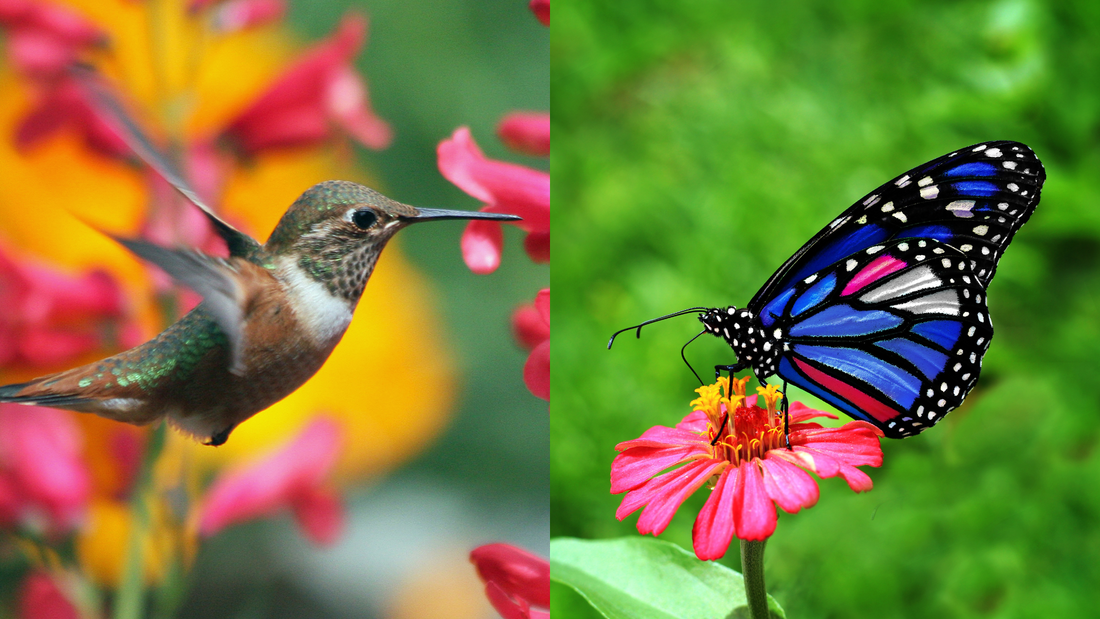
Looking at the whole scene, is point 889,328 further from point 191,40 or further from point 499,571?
point 191,40

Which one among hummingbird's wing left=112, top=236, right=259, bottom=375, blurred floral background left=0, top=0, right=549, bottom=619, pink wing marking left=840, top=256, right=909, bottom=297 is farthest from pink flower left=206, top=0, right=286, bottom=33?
pink wing marking left=840, top=256, right=909, bottom=297

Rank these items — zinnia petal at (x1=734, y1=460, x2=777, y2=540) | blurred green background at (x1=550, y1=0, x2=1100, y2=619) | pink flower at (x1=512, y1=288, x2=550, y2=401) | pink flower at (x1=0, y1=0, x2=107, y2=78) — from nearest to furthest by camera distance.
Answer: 1. zinnia petal at (x1=734, y1=460, x2=777, y2=540)
2. pink flower at (x1=512, y1=288, x2=550, y2=401)
3. pink flower at (x1=0, y1=0, x2=107, y2=78)
4. blurred green background at (x1=550, y1=0, x2=1100, y2=619)

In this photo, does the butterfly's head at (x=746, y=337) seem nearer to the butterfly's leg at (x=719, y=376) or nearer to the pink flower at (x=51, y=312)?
the butterfly's leg at (x=719, y=376)

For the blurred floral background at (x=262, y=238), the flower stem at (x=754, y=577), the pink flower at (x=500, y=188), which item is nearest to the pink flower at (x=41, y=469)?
the blurred floral background at (x=262, y=238)

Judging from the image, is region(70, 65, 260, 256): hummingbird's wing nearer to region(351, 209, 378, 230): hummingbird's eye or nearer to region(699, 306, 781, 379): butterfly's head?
region(351, 209, 378, 230): hummingbird's eye

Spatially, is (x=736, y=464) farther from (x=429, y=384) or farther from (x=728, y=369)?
(x=429, y=384)

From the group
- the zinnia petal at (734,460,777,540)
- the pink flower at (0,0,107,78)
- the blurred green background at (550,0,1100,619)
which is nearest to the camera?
the zinnia petal at (734,460,777,540)

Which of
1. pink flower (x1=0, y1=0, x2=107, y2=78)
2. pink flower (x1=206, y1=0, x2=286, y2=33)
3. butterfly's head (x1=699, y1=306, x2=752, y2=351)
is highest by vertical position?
pink flower (x1=206, y1=0, x2=286, y2=33)
